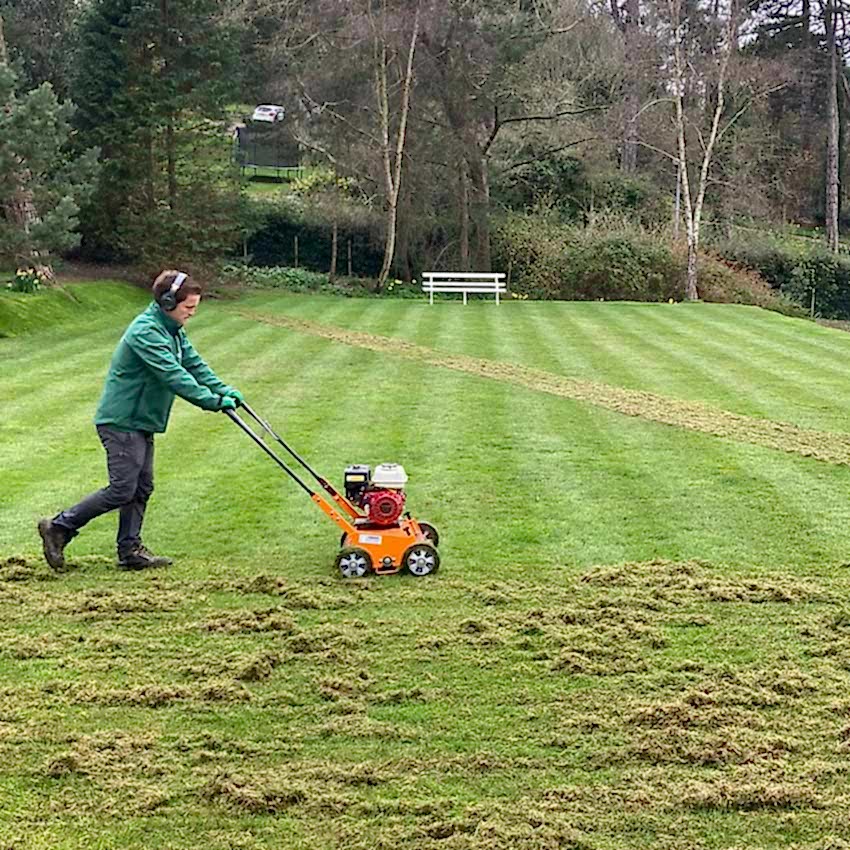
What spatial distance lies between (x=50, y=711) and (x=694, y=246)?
25.8 m

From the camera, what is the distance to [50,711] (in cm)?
452

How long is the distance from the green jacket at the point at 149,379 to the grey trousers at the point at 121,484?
72 mm

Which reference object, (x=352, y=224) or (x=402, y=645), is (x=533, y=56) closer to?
(x=352, y=224)

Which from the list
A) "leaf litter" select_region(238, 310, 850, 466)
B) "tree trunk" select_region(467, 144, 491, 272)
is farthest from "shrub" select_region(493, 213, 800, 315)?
"leaf litter" select_region(238, 310, 850, 466)

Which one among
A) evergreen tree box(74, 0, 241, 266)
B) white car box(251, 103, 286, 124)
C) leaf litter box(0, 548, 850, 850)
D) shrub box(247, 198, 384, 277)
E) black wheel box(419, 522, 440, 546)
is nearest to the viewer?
leaf litter box(0, 548, 850, 850)

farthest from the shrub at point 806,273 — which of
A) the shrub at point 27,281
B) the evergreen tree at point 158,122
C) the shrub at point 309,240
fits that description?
the shrub at point 27,281

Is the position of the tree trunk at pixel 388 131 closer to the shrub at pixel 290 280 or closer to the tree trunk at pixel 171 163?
the shrub at pixel 290 280

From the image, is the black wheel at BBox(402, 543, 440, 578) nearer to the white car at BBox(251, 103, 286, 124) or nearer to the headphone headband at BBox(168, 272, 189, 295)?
the headphone headband at BBox(168, 272, 189, 295)

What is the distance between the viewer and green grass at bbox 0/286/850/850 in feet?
12.3

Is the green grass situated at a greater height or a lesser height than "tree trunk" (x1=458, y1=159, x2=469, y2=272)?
lesser

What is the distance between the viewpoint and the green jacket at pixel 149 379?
20.1ft

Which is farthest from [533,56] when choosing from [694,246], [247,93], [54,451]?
[54,451]

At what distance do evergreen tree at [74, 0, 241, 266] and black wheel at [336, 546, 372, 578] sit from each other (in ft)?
65.4

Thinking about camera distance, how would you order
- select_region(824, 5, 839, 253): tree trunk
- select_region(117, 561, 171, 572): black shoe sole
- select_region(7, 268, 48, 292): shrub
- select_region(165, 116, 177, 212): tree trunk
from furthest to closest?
select_region(824, 5, 839, 253): tree trunk
select_region(165, 116, 177, 212): tree trunk
select_region(7, 268, 48, 292): shrub
select_region(117, 561, 171, 572): black shoe sole
